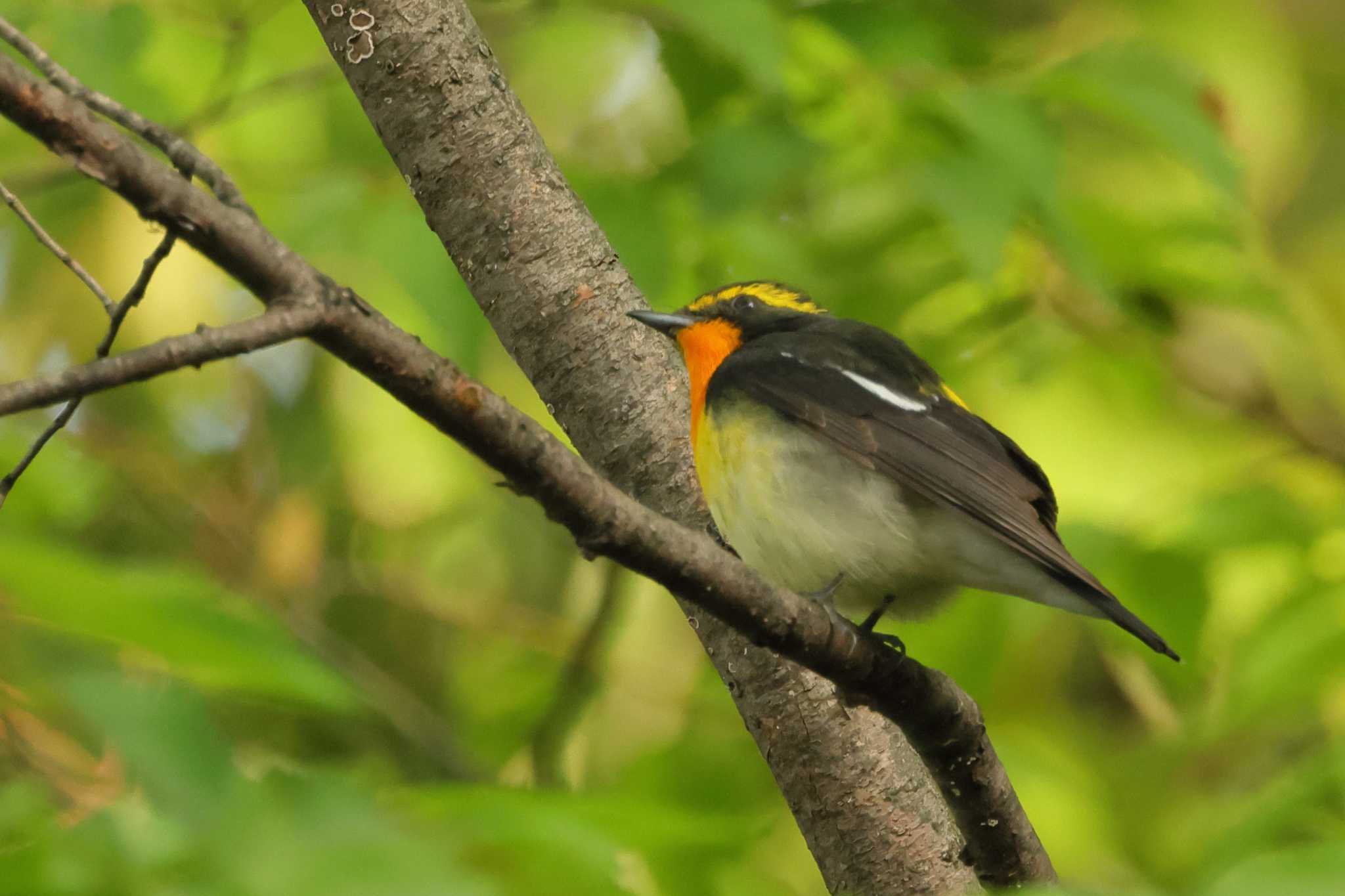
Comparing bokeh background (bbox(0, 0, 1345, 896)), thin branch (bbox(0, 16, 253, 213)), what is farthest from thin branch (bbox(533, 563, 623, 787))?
thin branch (bbox(0, 16, 253, 213))

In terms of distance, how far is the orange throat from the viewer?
3.96 metres

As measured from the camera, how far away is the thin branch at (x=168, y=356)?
135 cm

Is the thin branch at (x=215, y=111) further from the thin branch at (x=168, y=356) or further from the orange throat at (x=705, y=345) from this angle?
the thin branch at (x=168, y=356)

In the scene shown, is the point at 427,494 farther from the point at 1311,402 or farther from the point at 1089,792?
the point at 1311,402

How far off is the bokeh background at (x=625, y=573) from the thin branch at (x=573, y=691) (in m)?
0.02

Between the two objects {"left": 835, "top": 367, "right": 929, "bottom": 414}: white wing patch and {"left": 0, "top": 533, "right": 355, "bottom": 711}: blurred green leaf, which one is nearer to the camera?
{"left": 0, "top": 533, "right": 355, "bottom": 711}: blurred green leaf

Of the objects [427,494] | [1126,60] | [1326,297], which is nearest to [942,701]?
[1126,60]

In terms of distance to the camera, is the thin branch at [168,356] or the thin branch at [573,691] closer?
the thin branch at [168,356]

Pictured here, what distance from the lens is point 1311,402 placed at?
16.7 feet

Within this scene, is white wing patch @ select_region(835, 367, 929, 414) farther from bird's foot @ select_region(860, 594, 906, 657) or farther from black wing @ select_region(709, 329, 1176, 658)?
bird's foot @ select_region(860, 594, 906, 657)

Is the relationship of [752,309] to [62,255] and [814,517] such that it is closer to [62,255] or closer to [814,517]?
[814,517]

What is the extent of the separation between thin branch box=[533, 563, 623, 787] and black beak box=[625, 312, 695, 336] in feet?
4.23

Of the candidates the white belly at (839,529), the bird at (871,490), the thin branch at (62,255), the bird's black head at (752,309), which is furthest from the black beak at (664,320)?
the thin branch at (62,255)

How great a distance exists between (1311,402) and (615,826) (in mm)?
3764
